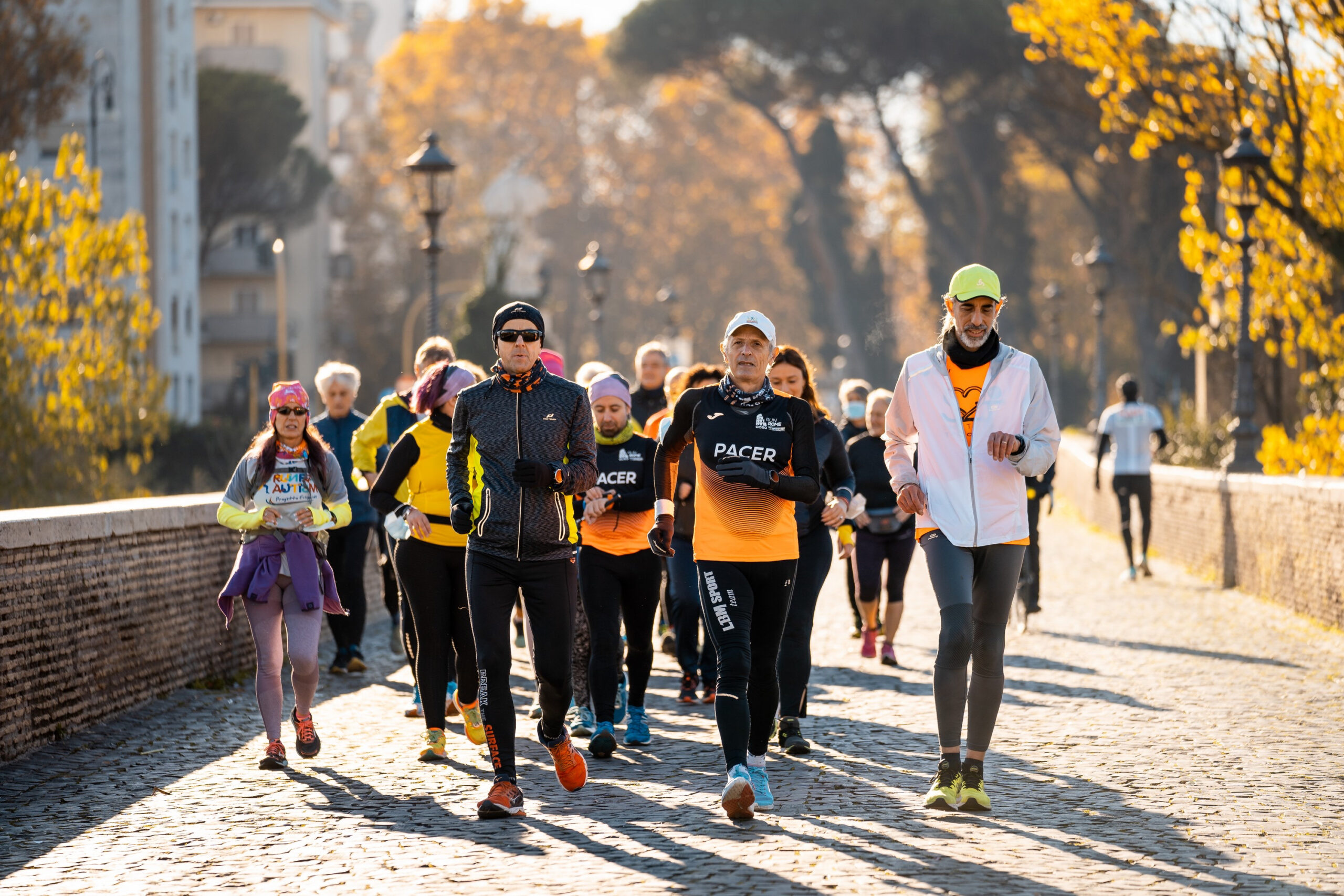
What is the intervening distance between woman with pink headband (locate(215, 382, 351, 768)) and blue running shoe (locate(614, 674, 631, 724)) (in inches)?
54.0

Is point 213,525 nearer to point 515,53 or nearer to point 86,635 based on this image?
point 86,635

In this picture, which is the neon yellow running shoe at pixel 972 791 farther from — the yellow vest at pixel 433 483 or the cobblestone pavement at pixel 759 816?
the yellow vest at pixel 433 483

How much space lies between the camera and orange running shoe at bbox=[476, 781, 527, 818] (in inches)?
288

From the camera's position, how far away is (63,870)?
6582 mm

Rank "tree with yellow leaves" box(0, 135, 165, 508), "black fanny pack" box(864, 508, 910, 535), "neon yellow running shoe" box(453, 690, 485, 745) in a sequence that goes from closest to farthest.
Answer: "neon yellow running shoe" box(453, 690, 485, 745) < "black fanny pack" box(864, 508, 910, 535) < "tree with yellow leaves" box(0, 135, 165, 508)

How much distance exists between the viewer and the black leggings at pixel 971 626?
7.37 metres

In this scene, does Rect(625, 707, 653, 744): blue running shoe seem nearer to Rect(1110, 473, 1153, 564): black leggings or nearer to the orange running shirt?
the orange running shirt

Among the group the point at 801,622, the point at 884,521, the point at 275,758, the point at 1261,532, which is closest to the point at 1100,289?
the point at 1261,532

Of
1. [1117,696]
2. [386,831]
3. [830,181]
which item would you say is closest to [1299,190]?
[1117,696]

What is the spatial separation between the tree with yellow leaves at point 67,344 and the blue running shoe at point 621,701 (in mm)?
12680

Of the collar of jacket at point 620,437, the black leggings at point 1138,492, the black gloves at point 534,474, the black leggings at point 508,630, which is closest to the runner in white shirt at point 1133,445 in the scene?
the black leggings at point 1138,492

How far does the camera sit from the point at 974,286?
7320 mm

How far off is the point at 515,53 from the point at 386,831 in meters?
65.5

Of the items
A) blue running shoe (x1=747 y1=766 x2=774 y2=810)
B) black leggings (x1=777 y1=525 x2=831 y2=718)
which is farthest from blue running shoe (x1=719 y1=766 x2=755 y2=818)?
black leggings (x1=777 y1=525 x2=831 y2=718)
